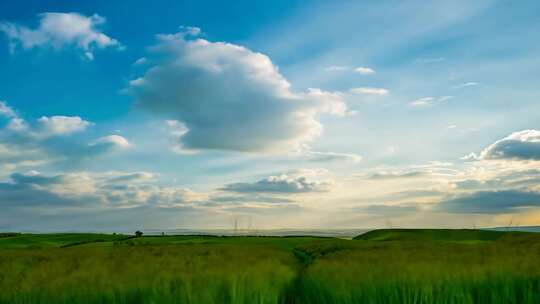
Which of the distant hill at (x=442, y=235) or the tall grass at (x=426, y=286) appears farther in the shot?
the distant hill at (x=442, y=235)

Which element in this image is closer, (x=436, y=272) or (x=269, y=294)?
(x=269, y=294)

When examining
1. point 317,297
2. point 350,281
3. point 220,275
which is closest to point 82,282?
point 220,275

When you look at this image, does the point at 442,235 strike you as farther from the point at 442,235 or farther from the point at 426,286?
the point at 426,286

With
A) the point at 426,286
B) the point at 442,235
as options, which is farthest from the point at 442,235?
the point at 426,286

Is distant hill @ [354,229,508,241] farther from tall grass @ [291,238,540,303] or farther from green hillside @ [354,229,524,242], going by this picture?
tall grass @ [291,238,540,303]

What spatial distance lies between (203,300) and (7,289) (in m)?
3.14

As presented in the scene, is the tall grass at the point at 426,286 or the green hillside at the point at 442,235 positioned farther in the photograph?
the green hillside at the point at 442,235

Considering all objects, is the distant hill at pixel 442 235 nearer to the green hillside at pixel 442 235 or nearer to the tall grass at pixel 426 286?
the green hillside at pixel 442 235

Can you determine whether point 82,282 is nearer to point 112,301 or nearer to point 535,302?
point 112,301

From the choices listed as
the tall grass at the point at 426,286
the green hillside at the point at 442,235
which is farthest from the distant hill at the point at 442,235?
the tall grass at the point at 426,286

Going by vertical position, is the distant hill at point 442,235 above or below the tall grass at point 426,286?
below

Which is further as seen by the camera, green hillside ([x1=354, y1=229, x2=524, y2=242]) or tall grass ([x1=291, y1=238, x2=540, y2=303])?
green hillside ([x1=354, y1=229, x2=524, y2=242])

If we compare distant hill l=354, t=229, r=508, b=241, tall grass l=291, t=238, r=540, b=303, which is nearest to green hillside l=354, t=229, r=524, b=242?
distant hill l=354, t=229, r=508, b=241

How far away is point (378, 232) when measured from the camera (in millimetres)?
72625
